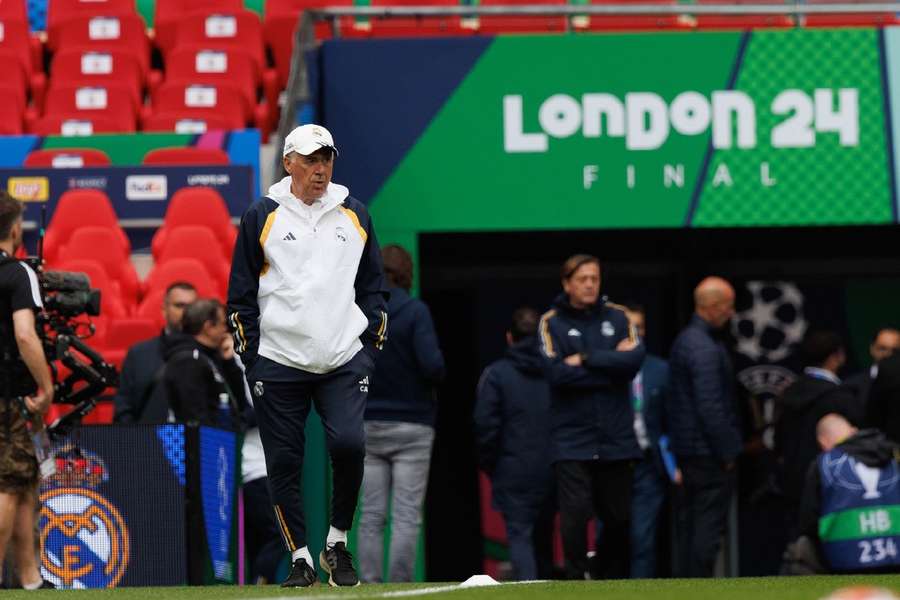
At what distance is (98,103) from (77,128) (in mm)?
A: 346

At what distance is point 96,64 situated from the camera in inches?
583

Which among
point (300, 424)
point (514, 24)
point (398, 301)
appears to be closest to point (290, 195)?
point (300, 424)

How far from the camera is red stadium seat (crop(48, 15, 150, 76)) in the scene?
1524cm

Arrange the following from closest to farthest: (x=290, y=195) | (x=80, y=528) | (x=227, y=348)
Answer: (x=290, y=195) → (x=80, y=528) → (x=227, y=348)

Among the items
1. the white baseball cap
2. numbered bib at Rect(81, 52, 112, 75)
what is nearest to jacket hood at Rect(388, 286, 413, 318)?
the white baseball cap

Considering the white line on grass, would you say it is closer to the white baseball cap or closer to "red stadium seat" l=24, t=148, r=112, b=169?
the white baseball cap

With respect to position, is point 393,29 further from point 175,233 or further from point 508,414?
point 508,414

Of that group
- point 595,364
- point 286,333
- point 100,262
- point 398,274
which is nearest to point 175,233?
point 100,262

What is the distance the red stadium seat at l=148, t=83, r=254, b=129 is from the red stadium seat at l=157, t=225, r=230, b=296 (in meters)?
2.51

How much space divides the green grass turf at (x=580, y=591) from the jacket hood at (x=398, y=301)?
2714mm

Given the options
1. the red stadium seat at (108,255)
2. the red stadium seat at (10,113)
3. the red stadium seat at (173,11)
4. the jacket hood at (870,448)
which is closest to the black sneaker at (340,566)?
the jacket hood at (870,448)

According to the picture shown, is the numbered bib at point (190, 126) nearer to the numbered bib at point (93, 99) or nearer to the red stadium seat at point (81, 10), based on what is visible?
the numbered bib at point (93, 99)

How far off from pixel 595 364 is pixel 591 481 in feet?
1.99

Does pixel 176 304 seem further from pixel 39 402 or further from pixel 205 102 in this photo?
pixel 205 102
